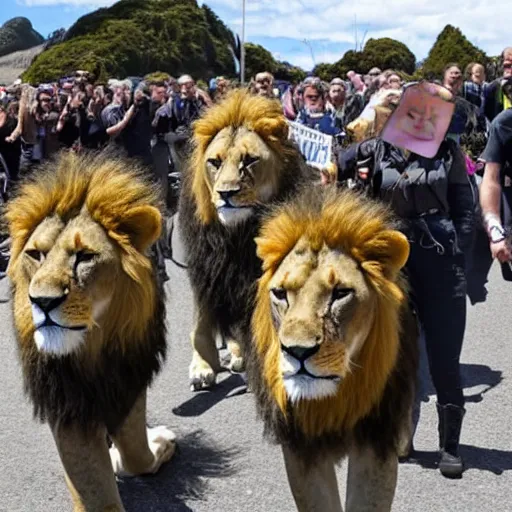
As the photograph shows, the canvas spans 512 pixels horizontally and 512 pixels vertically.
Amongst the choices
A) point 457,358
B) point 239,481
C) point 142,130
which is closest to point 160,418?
point 239,481

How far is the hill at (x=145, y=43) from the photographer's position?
30609mm

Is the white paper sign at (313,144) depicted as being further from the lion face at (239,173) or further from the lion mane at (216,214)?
the lion face at (239,173)

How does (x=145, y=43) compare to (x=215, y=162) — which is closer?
(x=215, y=162)

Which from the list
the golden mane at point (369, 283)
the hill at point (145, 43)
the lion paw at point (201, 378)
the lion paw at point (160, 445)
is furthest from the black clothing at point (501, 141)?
the hill at point (145, 43)

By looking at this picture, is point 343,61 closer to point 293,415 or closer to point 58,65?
point 58,65

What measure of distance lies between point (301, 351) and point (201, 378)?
2600 millimetres

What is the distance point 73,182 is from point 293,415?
1144mm

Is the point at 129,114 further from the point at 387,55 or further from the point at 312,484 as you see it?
the point at 387,55

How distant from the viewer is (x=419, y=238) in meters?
3.49

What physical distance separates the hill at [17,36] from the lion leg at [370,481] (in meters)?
55.3

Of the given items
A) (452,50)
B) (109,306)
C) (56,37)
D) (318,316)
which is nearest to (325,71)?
(452,50)

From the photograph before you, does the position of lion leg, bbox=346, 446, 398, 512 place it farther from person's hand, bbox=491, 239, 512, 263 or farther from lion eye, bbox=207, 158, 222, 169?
lion eye, bbox=207, 158, 222, 169

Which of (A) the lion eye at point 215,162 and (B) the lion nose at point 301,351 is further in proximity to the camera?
(A) the lion eye at point 215,162

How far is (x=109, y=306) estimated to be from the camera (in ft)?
9.20
